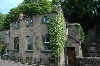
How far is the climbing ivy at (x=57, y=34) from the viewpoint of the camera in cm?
2625

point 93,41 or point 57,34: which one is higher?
point 57,34

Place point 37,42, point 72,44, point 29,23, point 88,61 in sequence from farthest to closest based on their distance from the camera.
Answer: point 29,23, point 37,42, point 72,44, point 88,61

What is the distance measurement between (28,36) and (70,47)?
20.3 ft

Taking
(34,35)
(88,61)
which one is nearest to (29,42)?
(34,35)

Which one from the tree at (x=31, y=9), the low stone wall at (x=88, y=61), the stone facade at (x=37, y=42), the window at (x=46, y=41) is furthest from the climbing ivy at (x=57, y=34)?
the tree at (x=31, y=9)

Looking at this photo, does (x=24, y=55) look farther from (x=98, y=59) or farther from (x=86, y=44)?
(x=98, y=59)

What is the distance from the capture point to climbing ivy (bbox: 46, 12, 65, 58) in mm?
26250

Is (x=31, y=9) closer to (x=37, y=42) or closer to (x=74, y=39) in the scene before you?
(x=37, y=42)

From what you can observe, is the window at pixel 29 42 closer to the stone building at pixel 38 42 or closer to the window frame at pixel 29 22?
the stone building at pixel 38 42

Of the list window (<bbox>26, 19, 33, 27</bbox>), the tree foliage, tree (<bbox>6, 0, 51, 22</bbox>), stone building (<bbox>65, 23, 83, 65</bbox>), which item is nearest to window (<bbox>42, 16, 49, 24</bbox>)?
window (<bbox>26, 19, 33, 27</bbox>)

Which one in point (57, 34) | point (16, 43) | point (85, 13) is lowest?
point (16, 43)

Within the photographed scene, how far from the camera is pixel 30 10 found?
193 ft

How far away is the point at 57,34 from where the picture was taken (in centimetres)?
2653

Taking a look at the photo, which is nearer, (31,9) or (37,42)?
(37,42)
